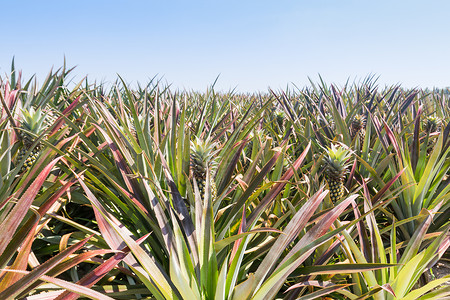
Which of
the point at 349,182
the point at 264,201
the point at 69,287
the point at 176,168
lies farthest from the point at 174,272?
the point at 349,182

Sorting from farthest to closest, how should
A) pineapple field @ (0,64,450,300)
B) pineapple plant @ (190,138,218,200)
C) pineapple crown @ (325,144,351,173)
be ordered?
pineapple crown @ (325,144,351,173)
pineapple plant @ (190,138,218,200)
pineapple field @ (0,64,450,300)

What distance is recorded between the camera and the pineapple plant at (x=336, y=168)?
1.29 meters

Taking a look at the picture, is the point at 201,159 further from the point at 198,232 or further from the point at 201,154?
the point at 198,232

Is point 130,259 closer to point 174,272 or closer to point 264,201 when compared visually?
point 174,272

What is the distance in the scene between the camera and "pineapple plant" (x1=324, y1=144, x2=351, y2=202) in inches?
50.9

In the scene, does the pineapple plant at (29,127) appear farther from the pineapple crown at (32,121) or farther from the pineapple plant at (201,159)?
the pineapple plant at (201,159)

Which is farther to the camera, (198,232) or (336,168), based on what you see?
(336,168)

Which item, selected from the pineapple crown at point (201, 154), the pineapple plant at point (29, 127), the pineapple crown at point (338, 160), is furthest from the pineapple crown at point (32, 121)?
the pineapple crown at point (338, 160)

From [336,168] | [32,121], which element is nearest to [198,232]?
[336,168]

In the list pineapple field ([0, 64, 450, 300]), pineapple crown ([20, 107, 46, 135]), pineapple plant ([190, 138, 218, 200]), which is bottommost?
pineapple field ([0, 64, 450, 300])

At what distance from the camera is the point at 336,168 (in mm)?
1312

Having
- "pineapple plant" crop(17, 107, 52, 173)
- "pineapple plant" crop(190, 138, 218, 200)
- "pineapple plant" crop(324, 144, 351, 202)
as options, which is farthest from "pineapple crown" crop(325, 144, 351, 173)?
"pineapple plant" crop(17, 107, 52, 173)

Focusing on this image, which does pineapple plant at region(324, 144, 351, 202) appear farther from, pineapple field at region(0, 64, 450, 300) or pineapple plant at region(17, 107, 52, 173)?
pineapple plant at region(17, 107, 52, 173)

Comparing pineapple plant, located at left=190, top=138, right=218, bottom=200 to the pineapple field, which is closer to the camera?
the pineapple field
